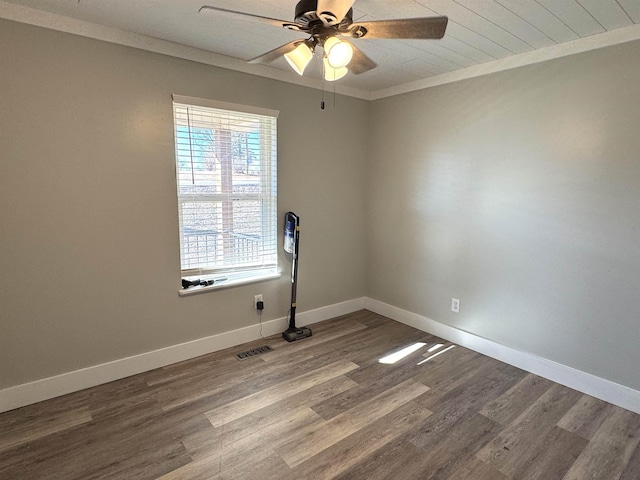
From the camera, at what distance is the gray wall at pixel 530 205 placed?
7.56ft

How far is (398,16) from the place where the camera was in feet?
6.69

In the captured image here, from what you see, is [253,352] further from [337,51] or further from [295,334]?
[337,51]

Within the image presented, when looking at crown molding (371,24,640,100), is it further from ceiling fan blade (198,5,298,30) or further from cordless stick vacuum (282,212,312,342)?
ceiling fan blade (198,5,298,30)

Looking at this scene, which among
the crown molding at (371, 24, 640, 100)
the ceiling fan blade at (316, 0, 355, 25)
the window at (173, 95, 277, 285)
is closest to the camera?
the ceiling fan blade at (316, 0, 355, 25)

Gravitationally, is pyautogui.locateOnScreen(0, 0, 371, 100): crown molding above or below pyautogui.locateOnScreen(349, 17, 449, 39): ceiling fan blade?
above

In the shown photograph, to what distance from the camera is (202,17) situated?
82.9 inches

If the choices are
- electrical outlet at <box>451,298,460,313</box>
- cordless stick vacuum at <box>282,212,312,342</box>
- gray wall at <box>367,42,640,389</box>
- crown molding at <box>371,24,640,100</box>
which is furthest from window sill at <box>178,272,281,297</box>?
crown molding at <box>371,24,640,100</box>

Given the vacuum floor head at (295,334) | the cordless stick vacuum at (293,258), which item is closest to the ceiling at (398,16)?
the cordless stick vacuum at (293,258)

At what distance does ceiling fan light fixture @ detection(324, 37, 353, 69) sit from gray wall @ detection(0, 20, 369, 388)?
57.4 inches

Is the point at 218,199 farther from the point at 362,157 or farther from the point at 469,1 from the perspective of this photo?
the point at 469,1

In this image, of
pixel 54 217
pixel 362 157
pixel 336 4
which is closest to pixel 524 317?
pixel 362 157

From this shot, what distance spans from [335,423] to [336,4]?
217cm

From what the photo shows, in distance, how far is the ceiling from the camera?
1.94 metres

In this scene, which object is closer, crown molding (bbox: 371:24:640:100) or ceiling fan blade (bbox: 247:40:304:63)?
ceiling fan blade (bbox: 247:40:304:63)
